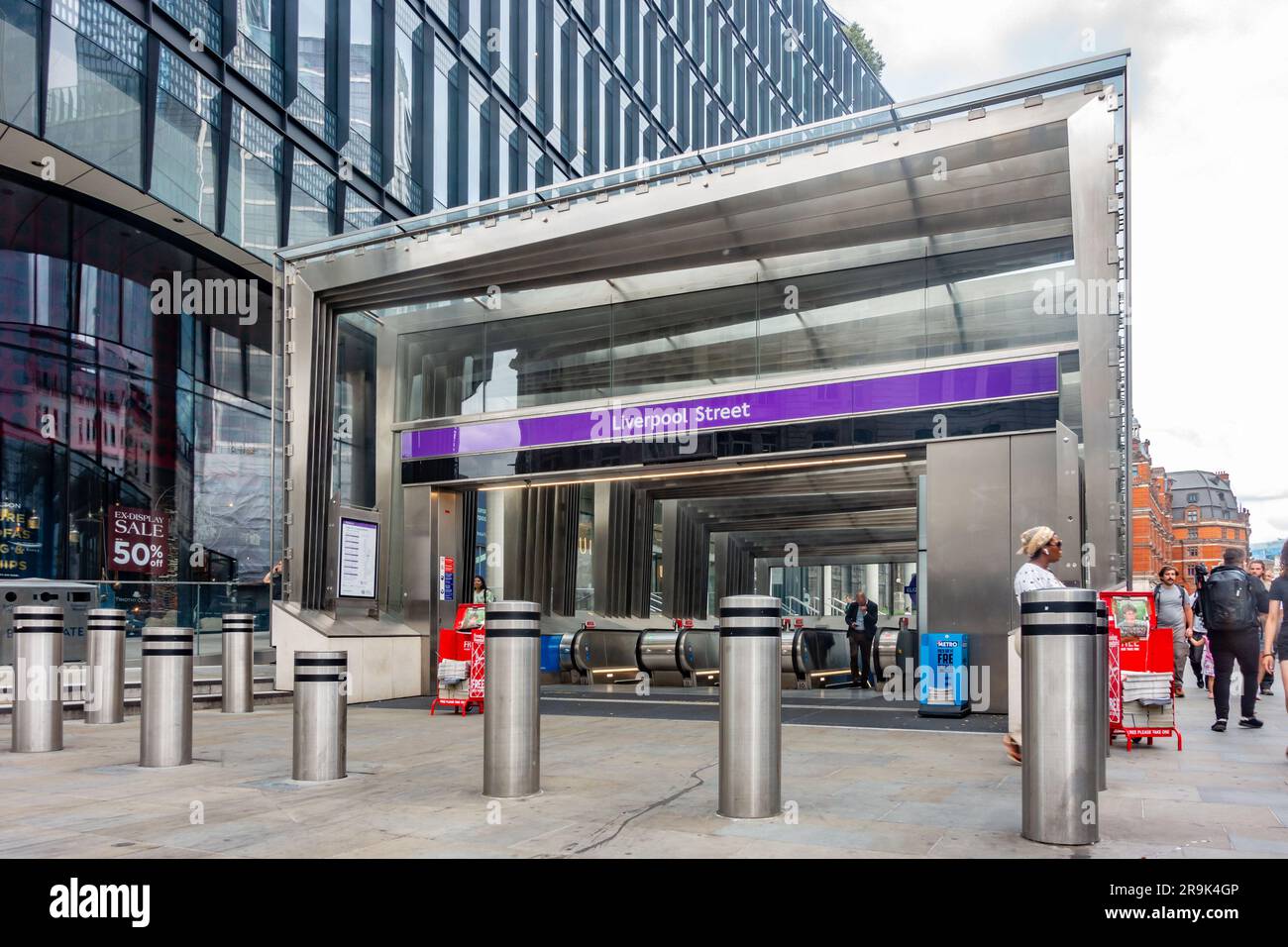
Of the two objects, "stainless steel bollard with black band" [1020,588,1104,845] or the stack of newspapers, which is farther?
the stack of newspapers

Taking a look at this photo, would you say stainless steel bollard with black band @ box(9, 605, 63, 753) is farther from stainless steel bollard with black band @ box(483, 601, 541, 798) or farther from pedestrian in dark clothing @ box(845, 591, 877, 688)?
pedestrian in dark clothing @ box(845, 591, 877, 688)

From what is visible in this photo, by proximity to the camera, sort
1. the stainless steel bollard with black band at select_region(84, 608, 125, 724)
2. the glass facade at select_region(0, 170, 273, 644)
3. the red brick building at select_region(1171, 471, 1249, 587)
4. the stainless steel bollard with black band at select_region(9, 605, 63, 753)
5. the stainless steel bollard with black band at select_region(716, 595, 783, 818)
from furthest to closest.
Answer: the red brick building at select_region(1171, 471, 1249, 587), the glass facade at select_region(0, 170, 273, 644), the stainless steel bollard with black band at select_region(84, 608, 125, 724), the stainless steel bollard with black band at select_region(9, 605, 63, 753), the stainless steel bollard with black band at select_region(716, 595, 783, 818)

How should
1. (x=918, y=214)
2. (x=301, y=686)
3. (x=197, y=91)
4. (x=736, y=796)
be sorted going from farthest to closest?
(x=197, y=91), (x=918, y=214), (x=301, y=686), (x=736, y=796)

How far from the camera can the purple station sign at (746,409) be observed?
500 inches

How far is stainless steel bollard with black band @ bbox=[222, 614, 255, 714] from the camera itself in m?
13.3

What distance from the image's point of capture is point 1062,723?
505 centimetres

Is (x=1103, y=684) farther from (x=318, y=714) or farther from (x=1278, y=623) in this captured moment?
(x=318, y=714)

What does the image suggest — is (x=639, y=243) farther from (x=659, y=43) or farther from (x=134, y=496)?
(x=659, y=43)

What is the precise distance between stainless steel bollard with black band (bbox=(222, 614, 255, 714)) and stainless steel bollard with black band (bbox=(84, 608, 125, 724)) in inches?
54.7

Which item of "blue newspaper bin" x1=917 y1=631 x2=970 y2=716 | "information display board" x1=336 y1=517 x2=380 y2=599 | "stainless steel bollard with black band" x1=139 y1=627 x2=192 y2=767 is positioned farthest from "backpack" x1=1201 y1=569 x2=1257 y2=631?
"information display board" x1=336 y1=517 x2=380 y2=599

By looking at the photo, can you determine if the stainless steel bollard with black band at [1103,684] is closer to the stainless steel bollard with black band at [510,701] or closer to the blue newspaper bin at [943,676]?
the blue newspaper bin at [943,676]
